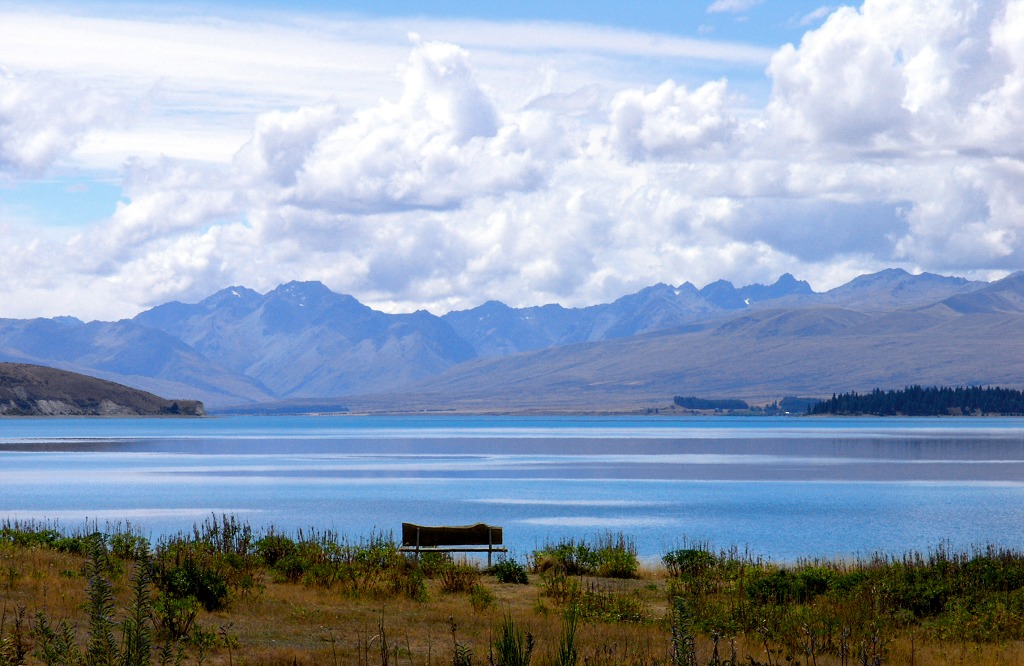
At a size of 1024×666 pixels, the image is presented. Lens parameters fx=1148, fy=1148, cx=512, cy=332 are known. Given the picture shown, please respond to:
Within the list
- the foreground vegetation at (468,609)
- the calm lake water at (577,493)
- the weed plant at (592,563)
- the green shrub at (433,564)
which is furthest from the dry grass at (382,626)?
the calm lake water at (577,493)

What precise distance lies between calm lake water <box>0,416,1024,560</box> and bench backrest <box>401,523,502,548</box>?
41.6 feet

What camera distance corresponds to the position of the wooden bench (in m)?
28.8

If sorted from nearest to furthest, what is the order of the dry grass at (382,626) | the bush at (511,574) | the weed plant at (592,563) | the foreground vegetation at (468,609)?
the foreground vegetation at (468,609) < the dry grass at (382,626) < the bush at (511,574) < the weed plant at (592,563)

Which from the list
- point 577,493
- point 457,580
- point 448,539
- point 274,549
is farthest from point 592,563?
point 577,493

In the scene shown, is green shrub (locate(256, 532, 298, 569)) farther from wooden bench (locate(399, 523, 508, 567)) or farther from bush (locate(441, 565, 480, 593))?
bush (locate(441, 565, 480, 593))

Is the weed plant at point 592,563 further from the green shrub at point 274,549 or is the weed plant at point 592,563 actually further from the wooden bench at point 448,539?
the green shrub at point 274,549

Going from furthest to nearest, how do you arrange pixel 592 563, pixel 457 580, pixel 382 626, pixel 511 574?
pixel 592 563 → pixel 511 574 → pixel 457 580 → pixel 382 626

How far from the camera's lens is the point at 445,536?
29203mm

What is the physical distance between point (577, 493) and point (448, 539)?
4655 centimetres

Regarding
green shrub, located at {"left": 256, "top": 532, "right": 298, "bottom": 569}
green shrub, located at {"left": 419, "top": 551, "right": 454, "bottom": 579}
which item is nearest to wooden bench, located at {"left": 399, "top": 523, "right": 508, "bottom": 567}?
green shrub, located at {"left": 419, "top": 551, "right": 454, "bottom": 579}

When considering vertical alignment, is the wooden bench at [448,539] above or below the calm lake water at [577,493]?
above

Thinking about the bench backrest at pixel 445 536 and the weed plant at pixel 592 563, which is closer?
the weed plant at pixel 592 563

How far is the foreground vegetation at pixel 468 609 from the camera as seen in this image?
1606 cm

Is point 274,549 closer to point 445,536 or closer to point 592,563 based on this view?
point 445,536
